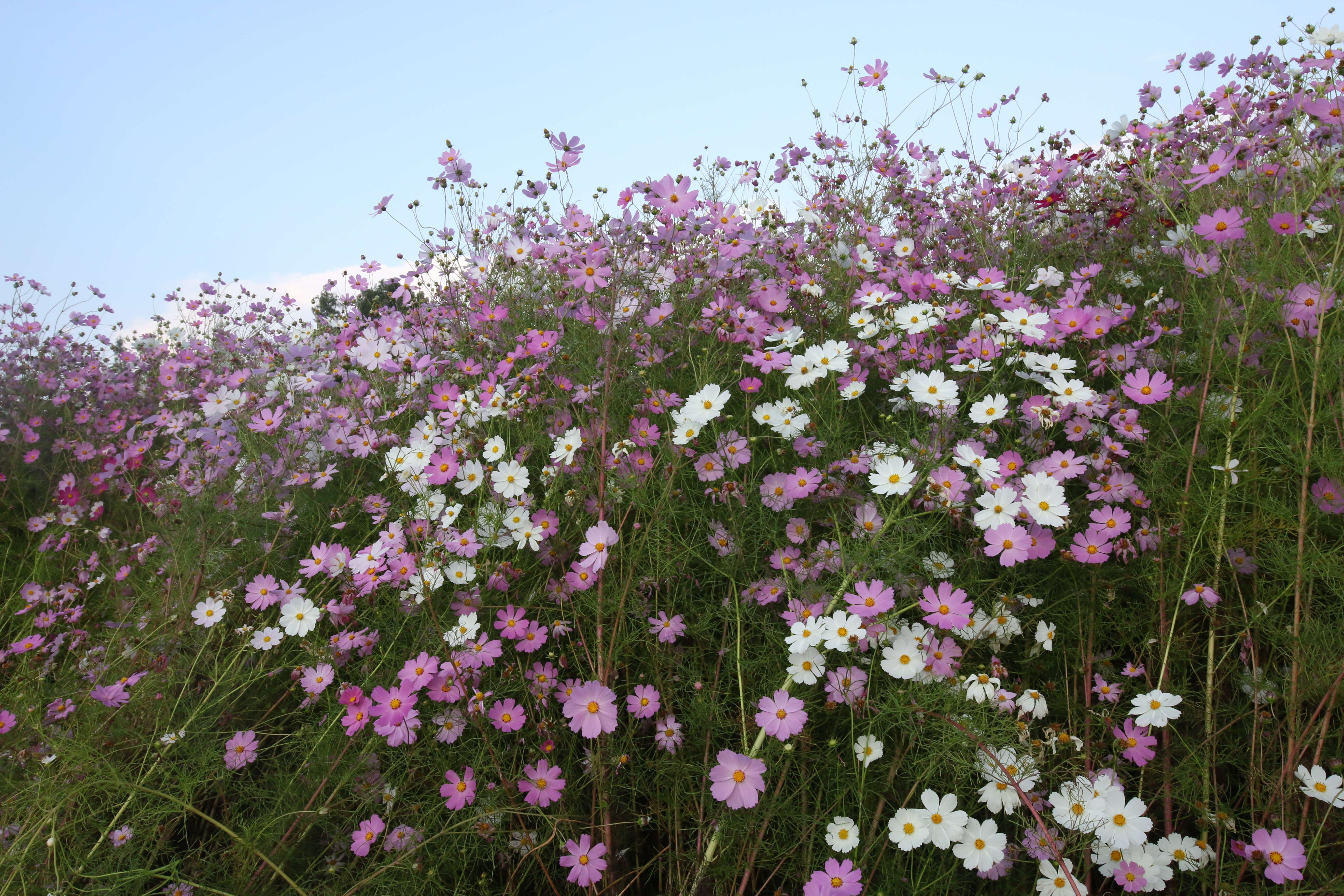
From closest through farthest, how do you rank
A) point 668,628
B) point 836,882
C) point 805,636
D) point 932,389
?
1. point 836,882
2. point 805,636
3. point 668,628
4. point 932,389

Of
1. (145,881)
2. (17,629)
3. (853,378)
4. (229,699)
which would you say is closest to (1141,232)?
(853,378)

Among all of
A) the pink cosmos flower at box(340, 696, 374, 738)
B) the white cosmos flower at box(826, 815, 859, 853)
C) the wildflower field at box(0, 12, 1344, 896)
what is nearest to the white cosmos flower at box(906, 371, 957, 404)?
the wildflower field at box(0, 12, 1344, 896)

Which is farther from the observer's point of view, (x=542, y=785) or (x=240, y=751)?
(x=240, y=751)

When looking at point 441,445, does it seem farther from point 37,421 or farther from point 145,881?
point 37,421

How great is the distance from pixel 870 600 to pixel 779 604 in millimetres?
298

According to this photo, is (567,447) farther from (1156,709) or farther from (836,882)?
(1156,709)

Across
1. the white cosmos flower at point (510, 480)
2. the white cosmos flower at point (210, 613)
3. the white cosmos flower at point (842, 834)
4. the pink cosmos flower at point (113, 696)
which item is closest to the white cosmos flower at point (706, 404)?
the white cosmos flower at point (510, 480)

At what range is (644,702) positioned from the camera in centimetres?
138

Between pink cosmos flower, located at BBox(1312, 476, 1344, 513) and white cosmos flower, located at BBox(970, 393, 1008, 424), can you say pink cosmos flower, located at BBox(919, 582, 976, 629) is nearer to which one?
white cosmos flower, located at BBox(970, 393, 1008, 424)

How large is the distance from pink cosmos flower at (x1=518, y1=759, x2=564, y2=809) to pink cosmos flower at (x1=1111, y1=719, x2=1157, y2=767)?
926 mm

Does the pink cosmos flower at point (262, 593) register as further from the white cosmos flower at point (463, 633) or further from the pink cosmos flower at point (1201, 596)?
the pink cosmos flower at point (1201, 596)

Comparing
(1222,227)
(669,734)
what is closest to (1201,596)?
(1222,227)

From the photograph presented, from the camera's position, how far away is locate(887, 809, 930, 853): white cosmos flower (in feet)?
3.63

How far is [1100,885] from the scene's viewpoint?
3.96ft
